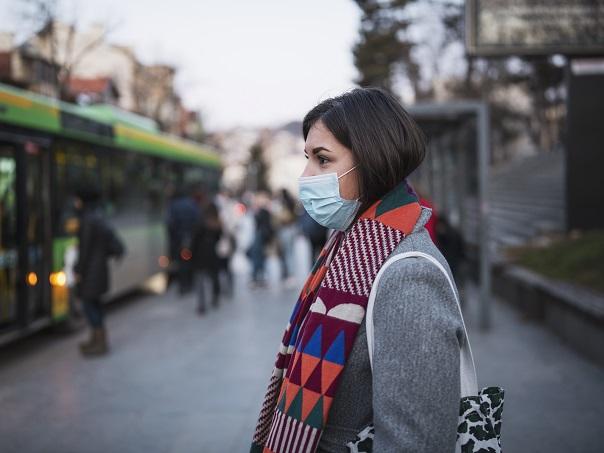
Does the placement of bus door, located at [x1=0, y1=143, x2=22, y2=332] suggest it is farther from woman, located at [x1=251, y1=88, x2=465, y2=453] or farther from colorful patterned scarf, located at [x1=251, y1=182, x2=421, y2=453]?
colorful patterned scarf, located at [x1=251, y1=182, x2=421, y2=453]

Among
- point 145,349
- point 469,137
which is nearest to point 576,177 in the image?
point 469,137

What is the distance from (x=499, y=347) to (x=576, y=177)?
614 centimetres

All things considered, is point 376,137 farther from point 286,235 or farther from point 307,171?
point 286,235

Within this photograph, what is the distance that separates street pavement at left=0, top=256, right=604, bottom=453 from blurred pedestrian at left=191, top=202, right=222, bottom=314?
3.45ft

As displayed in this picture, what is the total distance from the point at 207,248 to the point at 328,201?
9011mm

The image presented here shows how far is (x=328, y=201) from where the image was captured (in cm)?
181

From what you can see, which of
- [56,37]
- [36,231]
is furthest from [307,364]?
[56,37]

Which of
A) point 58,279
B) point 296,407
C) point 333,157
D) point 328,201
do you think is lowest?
point 58,279

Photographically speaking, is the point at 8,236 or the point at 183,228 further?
the point at 183,228

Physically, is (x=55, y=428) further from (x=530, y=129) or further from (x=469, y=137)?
(x=530, y=129)

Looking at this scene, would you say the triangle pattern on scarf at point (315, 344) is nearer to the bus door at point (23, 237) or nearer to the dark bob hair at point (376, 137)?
the dark bob hair at point (376, 137)

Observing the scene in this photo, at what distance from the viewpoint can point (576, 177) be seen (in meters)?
12.6

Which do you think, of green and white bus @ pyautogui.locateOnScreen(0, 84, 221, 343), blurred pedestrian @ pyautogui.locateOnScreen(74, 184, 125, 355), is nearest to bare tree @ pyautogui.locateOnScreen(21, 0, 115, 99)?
green and white bus @ pyautogui.locateOnScreen(0, 84, 221, 343)

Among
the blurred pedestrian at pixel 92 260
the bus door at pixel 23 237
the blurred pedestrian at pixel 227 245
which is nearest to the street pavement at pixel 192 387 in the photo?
the blurred pedestrian at pixel 92 260
